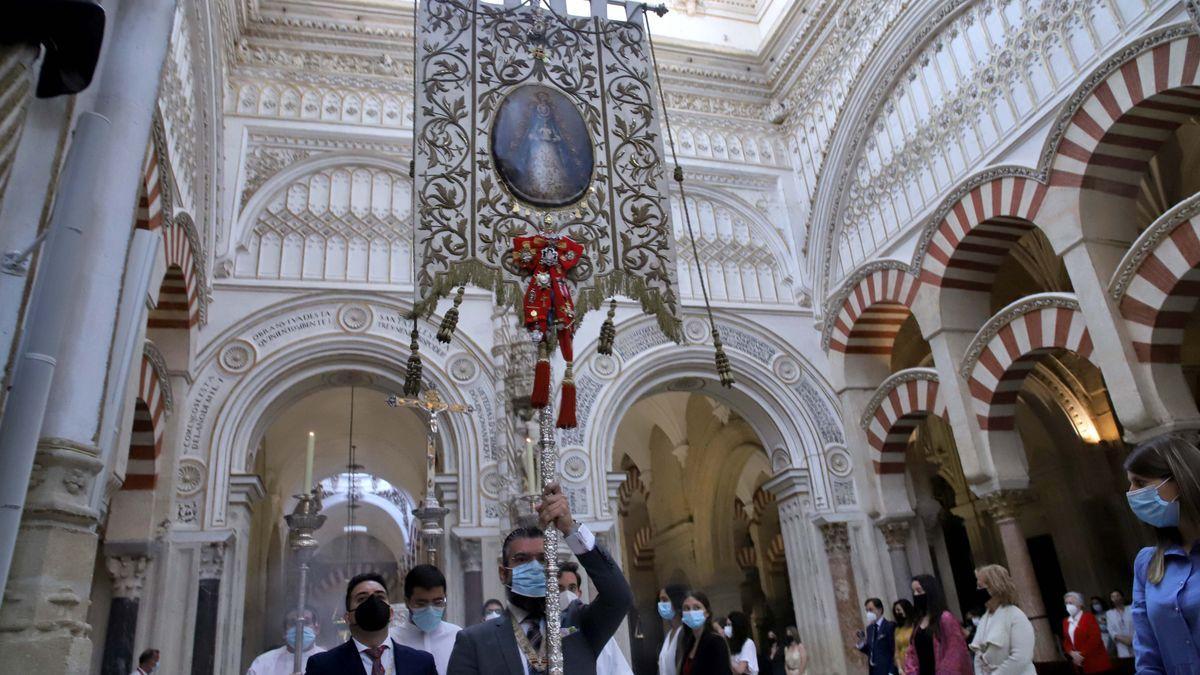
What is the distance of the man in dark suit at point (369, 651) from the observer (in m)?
2.41

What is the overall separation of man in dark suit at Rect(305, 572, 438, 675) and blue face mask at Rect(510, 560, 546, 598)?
1.46 feet

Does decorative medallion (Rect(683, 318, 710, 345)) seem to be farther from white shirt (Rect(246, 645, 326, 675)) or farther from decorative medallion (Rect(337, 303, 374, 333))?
white shirt (Rect(246, 645, 326, 675))

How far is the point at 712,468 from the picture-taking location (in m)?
13.7

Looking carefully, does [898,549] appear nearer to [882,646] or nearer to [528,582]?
[882,646]

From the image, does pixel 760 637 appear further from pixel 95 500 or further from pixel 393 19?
pixel 95 500

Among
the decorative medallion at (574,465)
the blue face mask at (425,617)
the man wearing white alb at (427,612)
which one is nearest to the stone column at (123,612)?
the decorative medallion at (574,465)

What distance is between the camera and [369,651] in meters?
2.51

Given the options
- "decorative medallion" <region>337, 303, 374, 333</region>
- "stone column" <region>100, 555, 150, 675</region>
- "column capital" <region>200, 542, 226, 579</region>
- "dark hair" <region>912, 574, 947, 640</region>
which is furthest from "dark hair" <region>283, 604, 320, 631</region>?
"decorative medallion" <region>337, 303, 374, 333</region>

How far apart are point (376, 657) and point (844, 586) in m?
7.64

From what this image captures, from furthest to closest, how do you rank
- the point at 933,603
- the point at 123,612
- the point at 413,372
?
the point at 123,612, the point at 933,603, the point at 413,372

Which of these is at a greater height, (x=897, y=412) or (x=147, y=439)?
(x=897, y=412)

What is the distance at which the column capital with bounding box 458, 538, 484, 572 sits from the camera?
314 inches

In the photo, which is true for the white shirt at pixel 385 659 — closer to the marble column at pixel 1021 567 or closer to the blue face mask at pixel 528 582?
the blue face mask at pixel 528 582

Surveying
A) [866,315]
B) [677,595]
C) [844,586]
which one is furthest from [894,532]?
[677,595]
